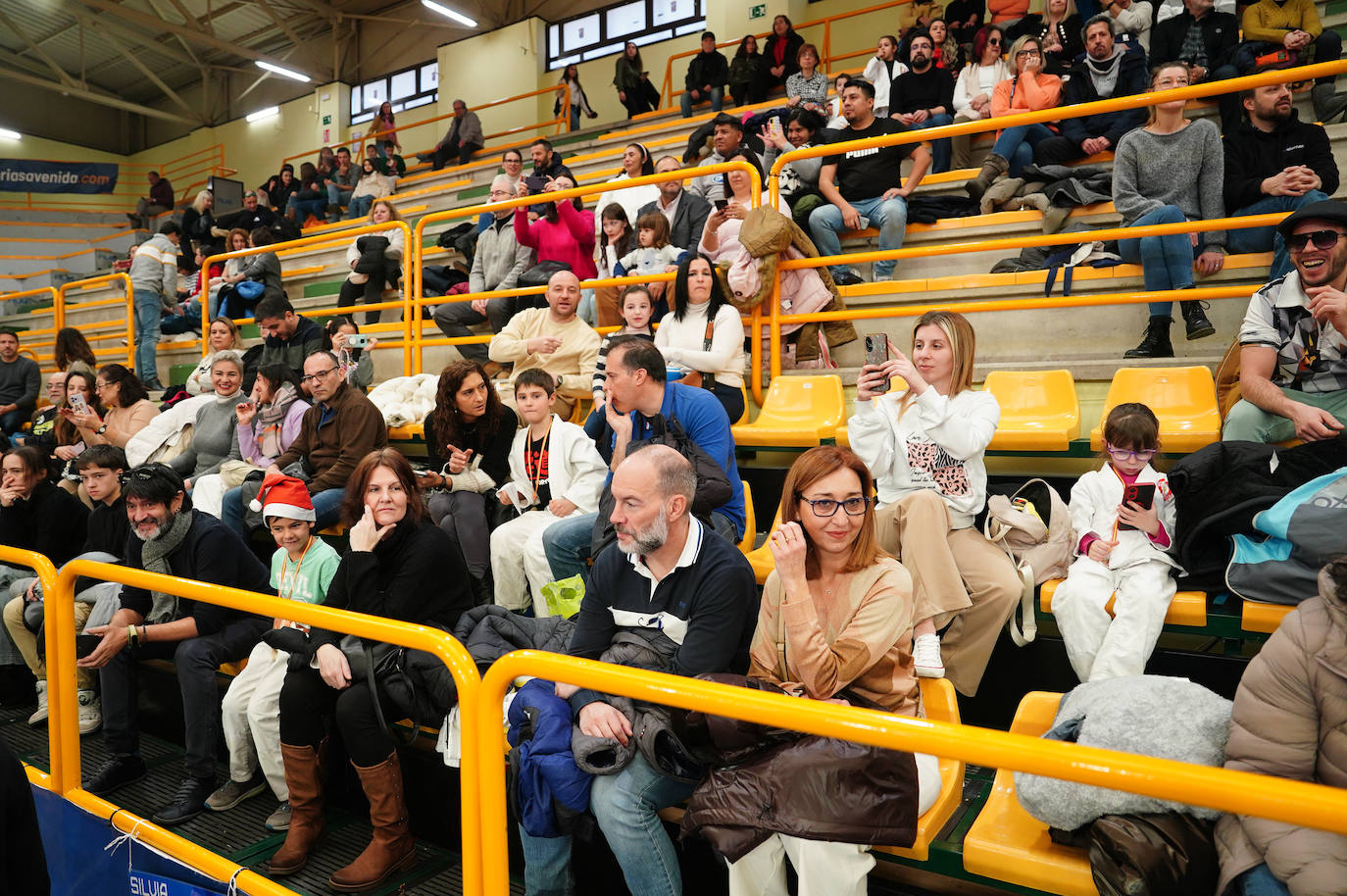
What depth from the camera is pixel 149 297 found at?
8.47 meters

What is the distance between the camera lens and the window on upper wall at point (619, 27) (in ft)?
44.9

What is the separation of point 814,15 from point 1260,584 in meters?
12.1

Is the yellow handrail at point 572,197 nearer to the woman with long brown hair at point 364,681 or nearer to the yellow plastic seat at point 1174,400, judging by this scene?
the yellow plastic seat at point 1174,400

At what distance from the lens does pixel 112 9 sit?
13938mm

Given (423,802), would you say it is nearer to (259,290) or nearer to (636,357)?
(636,357)

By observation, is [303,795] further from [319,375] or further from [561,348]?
[561,348]

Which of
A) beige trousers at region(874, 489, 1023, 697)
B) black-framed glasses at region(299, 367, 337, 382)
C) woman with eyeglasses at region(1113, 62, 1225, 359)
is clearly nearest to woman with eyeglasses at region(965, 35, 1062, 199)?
woman with eyeglasses at region(1113, 62, 1225, 359)

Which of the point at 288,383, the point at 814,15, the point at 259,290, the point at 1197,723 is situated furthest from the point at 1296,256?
the point at 814,15

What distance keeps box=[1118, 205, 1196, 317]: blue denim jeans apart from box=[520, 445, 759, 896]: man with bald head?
9.43 ft

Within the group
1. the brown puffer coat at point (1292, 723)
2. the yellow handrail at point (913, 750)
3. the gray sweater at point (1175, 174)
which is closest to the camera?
the yellow handrail at point (913, 750)

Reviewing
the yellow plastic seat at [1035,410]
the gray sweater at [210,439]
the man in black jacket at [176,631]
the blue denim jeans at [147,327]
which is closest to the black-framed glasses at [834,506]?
the yellow plastic seat at [1035,410]

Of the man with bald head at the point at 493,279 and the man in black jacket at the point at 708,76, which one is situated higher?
the man in black jacket at the point at 708,76

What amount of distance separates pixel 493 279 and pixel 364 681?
13.5 feet

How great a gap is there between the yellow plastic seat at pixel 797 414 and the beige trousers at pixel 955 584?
3.93ft
